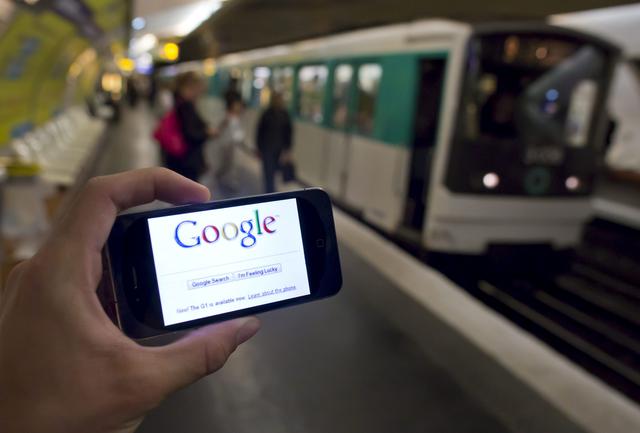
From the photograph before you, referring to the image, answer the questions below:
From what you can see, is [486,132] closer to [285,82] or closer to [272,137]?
[272,137]

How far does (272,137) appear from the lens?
7.49 m

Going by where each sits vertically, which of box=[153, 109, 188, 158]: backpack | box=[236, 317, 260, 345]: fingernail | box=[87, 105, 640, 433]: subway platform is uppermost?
box=[236, 317, 260, 345]: fingernail

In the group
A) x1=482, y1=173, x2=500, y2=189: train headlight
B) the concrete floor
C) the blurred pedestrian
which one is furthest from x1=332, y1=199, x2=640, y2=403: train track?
the blurred pedestrian

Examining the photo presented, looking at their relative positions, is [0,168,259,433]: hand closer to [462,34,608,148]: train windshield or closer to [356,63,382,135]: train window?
[462,34,608,148]: train windshield

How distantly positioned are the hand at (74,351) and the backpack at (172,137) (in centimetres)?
401

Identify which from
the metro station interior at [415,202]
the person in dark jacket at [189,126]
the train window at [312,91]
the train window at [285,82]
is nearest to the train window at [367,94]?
the metro station interior at [415,202]

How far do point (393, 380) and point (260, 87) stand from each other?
1040cm

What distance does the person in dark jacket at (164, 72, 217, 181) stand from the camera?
191 inches

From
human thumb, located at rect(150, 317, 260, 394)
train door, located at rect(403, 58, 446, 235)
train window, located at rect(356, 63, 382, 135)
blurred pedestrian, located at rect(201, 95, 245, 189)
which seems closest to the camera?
human thumb, located at rect(150, 317, 260, 394)

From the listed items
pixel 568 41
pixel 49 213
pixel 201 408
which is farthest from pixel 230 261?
pixel 568 41

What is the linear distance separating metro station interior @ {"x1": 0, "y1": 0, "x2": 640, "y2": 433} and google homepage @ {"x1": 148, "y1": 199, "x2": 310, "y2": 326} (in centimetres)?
13

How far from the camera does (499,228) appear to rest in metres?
5.62

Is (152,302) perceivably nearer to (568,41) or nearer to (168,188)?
(168,188)

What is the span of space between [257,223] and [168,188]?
0.21 meters
